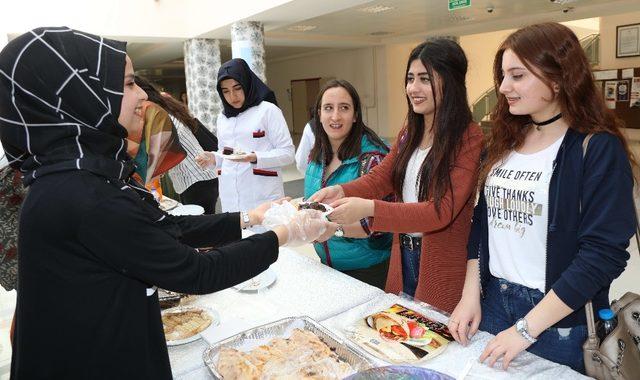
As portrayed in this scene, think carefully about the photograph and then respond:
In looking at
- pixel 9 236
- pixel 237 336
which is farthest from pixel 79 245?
pixel 9 236

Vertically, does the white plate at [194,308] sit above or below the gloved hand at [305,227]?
below

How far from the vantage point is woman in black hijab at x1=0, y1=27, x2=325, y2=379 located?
2.76 feet

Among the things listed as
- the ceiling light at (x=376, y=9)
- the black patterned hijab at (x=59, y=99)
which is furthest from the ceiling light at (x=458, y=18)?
the black patterned hijab at (x=59, y=99)

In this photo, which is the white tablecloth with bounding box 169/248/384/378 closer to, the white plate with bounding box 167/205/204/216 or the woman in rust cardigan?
the woman in rust cardigan

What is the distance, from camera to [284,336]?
123 cm

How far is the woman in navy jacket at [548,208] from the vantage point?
3.52 feet

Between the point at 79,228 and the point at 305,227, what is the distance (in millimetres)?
638

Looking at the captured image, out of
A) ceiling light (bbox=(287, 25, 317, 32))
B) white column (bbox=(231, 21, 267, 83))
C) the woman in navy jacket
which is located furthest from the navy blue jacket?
ceiling light (bbox=(287, 25, 317, 32))

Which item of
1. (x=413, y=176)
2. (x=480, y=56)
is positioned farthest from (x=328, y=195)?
(x=480, y=56)

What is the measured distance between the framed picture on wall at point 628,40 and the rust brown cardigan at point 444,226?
10.0m

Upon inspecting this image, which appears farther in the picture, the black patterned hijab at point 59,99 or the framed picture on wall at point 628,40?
the framed picture on wall at point 628,40

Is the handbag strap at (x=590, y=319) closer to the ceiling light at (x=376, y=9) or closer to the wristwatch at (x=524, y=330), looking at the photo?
the wristwatch at (x=524, y=330)

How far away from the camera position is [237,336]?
3.88 ft

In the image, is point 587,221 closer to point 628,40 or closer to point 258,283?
point 258,283
